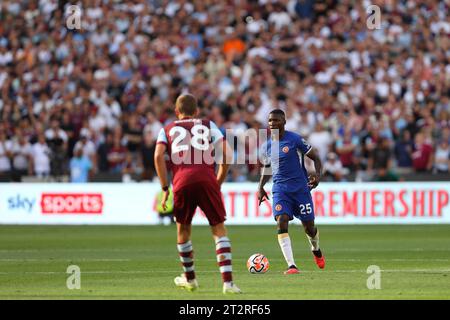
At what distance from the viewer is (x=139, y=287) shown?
1417 cm

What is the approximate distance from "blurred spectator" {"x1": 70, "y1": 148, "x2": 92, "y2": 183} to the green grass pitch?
2.07 meters

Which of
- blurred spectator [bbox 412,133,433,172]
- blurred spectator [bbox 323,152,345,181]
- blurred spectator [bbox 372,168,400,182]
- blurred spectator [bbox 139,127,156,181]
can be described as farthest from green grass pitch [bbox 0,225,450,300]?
blurred spectator [bbox 412,133,433,172]

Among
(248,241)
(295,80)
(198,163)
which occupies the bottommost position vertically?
(248,241)

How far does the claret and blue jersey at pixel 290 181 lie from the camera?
16.4 m

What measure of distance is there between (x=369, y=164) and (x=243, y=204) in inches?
141

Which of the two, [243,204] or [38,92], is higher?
[38,92]

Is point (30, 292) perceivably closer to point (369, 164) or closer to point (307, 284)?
point (307, 284)

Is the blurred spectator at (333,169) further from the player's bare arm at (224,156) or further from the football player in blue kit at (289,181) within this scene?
the player's bare arm at (224,156)

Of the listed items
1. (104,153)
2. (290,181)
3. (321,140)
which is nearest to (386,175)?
(321,140)

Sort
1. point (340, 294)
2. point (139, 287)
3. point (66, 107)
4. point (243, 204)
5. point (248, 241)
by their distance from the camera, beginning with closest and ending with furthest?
point (340, 294)
point (139, 287)
point (248, 241)
point (243, 204)
point (66, 107)

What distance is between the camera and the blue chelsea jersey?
647 inches
